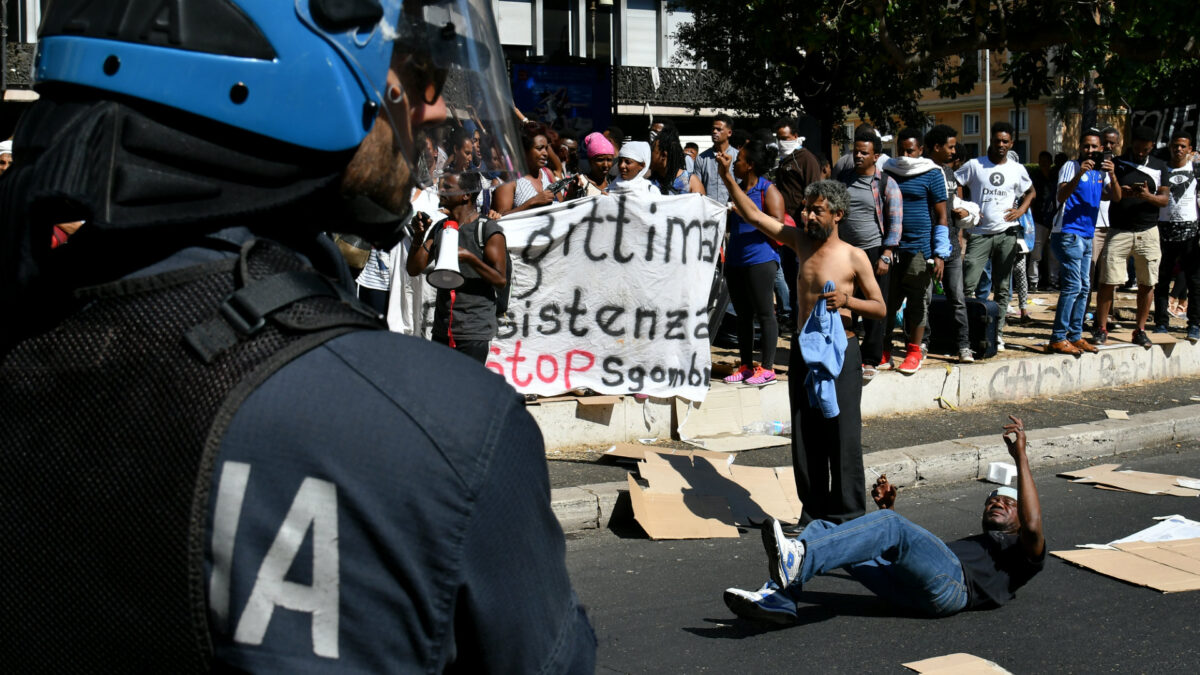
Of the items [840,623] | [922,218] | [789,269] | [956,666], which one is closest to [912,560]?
[840,623]

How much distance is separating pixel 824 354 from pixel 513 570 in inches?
189

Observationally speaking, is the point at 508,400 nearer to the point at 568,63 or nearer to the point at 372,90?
the point at 372,90

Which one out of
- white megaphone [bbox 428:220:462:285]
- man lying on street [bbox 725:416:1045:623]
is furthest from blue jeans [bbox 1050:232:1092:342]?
white megaphone [bbox 428:220:462:285]

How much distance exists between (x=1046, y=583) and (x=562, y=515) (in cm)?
244

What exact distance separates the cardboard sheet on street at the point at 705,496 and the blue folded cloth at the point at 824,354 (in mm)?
944

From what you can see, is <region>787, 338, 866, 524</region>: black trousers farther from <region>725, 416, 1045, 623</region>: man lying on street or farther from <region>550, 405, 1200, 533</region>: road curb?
<region>550, 405, 1200, 533</region>: road curb

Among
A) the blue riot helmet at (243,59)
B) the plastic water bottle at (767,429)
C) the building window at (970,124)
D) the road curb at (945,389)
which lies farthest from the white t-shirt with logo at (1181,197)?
the building window at (970,124)

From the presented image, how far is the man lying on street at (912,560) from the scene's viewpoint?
471 centimetres

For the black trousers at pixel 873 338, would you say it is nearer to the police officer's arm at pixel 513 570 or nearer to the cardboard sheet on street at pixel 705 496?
the cardboard sheet on street at pixel 705 496

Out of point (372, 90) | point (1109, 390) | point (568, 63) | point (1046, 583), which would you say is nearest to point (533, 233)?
point (1046, 583)

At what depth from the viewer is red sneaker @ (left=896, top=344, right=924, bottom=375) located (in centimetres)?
912

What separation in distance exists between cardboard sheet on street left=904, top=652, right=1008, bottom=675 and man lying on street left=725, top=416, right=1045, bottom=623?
1.36 ft

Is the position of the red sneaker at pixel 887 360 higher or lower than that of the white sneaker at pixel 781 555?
higher

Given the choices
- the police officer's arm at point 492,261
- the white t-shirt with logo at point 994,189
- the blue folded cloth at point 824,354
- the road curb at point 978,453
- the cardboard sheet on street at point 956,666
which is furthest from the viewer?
the white t-shirt with logo at point 994,189
